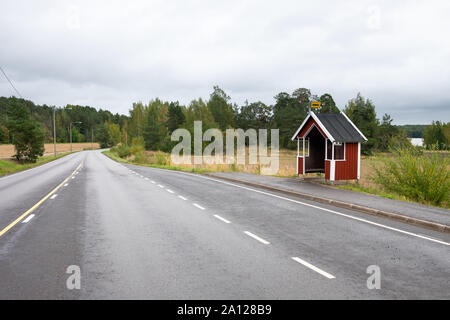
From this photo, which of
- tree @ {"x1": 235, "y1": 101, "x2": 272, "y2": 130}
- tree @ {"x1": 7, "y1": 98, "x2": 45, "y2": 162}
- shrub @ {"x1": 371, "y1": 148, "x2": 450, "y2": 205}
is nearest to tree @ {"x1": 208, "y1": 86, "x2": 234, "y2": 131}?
tree @ {"x1": 235, "y1": 101, "x2": 272, "y2": 130}

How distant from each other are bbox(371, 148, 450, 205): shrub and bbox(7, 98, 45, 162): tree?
4634 centimetres

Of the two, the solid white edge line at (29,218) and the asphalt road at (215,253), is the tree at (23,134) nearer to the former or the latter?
the asphalt road at (215,253)

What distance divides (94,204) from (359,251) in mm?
8568

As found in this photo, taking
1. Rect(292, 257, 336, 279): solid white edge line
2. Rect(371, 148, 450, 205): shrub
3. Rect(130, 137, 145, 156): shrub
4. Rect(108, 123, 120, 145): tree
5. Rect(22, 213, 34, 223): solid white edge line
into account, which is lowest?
Rect(22, 213, 34, 223): solid white edge line

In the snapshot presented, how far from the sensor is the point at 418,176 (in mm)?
12297

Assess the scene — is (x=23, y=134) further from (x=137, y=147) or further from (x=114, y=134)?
(x=114, y=134)

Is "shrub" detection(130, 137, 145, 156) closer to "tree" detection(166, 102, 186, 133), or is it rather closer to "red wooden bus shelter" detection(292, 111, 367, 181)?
"red wooden bus shelter" detection(292, 111, 367, 181)

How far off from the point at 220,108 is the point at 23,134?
5118 centimetres

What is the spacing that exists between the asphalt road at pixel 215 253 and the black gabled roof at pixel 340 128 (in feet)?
22.8

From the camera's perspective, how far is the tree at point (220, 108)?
88.7 meters

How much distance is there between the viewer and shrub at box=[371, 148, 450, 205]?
11805 mm

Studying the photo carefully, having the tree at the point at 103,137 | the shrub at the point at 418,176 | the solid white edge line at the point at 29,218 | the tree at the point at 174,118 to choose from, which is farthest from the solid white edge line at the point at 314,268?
the tree at the point at 103,137

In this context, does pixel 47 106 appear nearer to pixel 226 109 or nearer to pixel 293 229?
pixel 226 109
